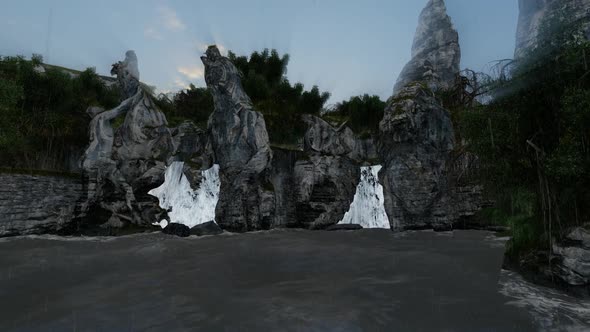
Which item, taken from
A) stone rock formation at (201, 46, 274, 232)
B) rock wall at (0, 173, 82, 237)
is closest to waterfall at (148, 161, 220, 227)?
stone rock formation at (201, 46, 274, 232)

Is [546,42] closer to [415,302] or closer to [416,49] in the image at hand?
[415,302]

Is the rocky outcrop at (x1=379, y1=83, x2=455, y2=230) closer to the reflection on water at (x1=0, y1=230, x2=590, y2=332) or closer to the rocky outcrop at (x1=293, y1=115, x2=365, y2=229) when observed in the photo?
the rocky outcrop at (x1=293, y1=115, x2=365, y2=229)

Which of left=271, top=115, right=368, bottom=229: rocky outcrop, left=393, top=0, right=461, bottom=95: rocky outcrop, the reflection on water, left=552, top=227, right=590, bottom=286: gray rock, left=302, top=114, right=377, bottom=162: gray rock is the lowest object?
the reflection on water

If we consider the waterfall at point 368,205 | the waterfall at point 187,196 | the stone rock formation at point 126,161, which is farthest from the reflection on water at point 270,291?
the waterfall at point 368,205

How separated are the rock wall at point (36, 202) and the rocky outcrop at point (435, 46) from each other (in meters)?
79.3

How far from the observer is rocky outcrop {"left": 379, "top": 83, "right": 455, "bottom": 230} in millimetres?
18016

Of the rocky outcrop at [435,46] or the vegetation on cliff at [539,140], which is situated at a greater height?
the rocky outcrop at [435,46]

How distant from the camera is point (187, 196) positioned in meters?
20.4

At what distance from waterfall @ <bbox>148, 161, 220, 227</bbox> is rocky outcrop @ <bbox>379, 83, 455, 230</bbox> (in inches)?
419

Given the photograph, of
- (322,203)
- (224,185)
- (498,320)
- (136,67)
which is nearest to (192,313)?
(498,320)

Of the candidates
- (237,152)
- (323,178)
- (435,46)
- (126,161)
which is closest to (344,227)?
(323,178)

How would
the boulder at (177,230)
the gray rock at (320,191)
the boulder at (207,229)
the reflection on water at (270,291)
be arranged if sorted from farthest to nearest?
the gray rock at (320,191), the boulder at (207,229), the boulder at (177,230), the reflection on water at (270,291)

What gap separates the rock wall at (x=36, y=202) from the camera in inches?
543

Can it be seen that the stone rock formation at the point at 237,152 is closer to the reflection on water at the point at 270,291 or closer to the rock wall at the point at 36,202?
the reflection on water at the point at 270,291
